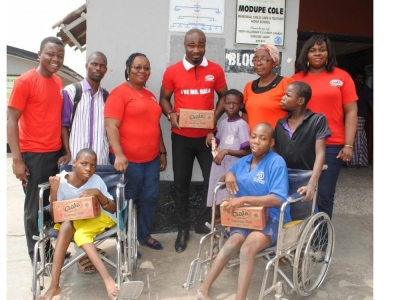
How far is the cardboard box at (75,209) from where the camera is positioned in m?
2.76

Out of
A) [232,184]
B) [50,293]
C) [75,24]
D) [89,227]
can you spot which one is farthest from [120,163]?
[75,24]

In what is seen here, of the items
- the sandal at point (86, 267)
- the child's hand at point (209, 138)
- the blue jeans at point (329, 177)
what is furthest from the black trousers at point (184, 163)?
the blue jeans at point (329, 177)

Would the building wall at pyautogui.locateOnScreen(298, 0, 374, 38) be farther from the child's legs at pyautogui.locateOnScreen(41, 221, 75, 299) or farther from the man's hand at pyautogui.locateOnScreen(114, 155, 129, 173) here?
the child's legs at pyautogui.locateOnScreen(41, 221, 75, 299)

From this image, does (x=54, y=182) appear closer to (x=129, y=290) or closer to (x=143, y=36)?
(x=129, y=290)

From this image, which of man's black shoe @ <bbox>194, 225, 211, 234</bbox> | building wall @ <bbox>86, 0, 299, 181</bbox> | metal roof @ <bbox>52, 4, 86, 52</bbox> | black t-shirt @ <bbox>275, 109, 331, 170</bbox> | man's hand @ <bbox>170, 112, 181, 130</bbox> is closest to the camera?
black t-shirt @ <bbox>275, 109, 331, 170</bbox>

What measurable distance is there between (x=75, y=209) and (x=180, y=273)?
3.77 feet

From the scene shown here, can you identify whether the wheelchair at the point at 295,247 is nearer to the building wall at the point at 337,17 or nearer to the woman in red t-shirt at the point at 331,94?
the woman in red t-shirt at the point at 331,94

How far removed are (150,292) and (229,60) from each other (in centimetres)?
254

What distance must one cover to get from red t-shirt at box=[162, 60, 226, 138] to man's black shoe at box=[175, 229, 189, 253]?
1003mm

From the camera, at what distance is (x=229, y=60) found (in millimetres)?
4289

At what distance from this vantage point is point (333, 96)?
3.27 m

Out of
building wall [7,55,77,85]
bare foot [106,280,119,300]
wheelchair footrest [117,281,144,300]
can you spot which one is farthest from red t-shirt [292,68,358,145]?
building wall [7,55,77,85]

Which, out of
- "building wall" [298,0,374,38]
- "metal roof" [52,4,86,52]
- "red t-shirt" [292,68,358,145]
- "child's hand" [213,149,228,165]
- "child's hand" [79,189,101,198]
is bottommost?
"child's hand" [79,189,101,198]

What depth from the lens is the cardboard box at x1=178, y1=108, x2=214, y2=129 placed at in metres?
3.45
